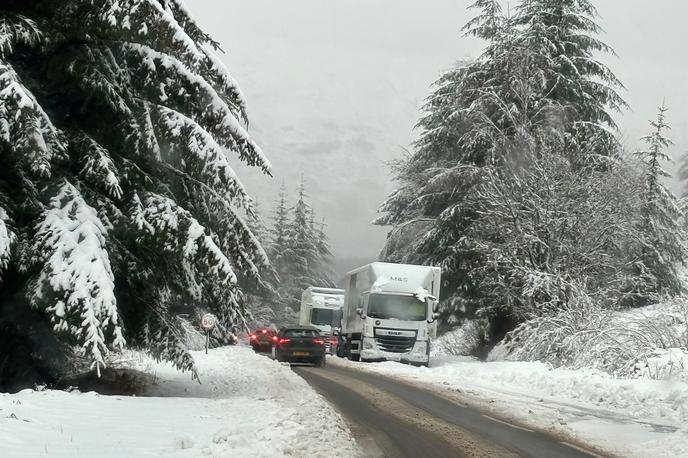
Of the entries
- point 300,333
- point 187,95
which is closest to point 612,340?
point 187,95

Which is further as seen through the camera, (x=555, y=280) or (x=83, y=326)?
(x=555, y=280)

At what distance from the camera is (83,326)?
9.41m

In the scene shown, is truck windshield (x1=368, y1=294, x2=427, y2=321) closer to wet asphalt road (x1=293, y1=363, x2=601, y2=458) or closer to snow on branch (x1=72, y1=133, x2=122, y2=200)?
wet asphalt road (x1=293, y1=363, x2=601, y2=458)

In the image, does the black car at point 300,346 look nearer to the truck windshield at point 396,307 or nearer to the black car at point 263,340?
the truck windshield at point 396,307

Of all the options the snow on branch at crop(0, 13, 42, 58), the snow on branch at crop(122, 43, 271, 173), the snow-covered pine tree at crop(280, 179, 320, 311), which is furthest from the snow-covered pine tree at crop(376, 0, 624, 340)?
the snow-covered pine tree at crop(280, 179, 320, 311)

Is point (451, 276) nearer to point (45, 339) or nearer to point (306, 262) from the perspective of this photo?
point (45, 339)

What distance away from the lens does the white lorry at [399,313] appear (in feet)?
87.4

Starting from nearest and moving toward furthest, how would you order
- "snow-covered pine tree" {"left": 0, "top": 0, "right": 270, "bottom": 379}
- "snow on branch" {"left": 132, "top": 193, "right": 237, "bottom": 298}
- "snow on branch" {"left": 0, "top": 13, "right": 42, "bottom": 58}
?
"snow-covered pine tree" {"left": 0, "top": 0, "right": 270, "bottom": 379} → "snow on branch" {"left": 0, "top": 13, "right": 42, "bottom": 58} → "snow on branch" {"left": 132, "top": 193, "right": 237, "bottom": 298}

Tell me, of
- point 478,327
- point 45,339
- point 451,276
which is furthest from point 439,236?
point 45,339

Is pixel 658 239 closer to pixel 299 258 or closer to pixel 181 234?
pixel 181 234

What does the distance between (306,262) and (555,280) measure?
167 feet

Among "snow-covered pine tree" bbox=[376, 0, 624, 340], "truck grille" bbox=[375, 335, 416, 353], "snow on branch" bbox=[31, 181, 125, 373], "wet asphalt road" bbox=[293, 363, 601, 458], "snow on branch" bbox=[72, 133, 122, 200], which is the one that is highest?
"snow-covered pine tree" bbox=[376, 0, 624, 340]

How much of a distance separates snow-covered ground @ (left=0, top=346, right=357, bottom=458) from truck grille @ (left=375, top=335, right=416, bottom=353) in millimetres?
14661

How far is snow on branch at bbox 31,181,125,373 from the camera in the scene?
9430 millimetres
